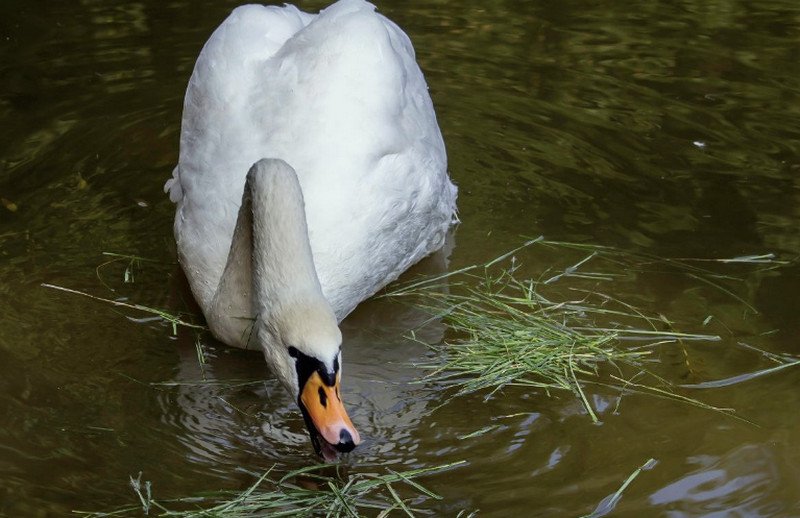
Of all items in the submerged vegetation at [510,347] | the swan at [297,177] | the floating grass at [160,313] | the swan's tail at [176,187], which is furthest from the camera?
the swan's tail at [176,187]

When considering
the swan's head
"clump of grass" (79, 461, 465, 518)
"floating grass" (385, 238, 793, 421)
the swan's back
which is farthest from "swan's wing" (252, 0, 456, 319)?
"clump of grass" (79, 461, 465, 518)

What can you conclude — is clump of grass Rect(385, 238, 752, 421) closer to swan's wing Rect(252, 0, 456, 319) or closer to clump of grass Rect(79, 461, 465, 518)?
swan's wing Rect(252, 0, 456, 319)

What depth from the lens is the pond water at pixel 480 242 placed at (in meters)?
4.50

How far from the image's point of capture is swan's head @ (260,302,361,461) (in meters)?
4.11

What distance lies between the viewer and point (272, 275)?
455 centimetres

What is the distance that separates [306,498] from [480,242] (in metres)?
2.34

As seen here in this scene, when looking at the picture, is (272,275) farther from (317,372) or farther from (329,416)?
(329,416)

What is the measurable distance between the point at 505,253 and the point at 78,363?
6.95 ft

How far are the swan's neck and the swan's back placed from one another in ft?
0.97

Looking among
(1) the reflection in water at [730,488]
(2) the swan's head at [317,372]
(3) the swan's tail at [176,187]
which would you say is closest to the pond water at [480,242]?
(1) the reflection in water at [730,488]

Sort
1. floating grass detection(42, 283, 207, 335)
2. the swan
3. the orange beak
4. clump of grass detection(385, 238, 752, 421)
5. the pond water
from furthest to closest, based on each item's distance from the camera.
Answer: floating grass detection(42, 283, 207, 335) < clump of grass detection(385, 238, 752, 421) < the swan < the pond water < the orange beak

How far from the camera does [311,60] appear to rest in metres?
5.67

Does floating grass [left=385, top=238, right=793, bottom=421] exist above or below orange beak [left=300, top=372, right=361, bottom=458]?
below

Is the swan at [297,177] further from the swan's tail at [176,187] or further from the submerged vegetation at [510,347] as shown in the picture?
the submerged vegetation at [510,347]
